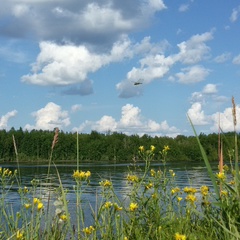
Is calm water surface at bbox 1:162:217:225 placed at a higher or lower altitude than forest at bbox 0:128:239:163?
lower

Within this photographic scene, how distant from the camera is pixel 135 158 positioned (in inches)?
165

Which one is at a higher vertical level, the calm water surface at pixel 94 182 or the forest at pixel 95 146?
the forest at pixel 95 146

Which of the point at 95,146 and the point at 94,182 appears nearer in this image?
the point at 94,182

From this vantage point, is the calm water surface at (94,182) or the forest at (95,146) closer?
the calm water surface at (94,182)

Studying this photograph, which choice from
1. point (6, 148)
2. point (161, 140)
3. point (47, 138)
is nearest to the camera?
point (6, 148)

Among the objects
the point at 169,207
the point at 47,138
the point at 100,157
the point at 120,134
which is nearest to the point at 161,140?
the point at 120,134

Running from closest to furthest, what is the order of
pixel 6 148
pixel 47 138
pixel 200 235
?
pixel 200 235 → pixel 6 148 → pixel 47 138

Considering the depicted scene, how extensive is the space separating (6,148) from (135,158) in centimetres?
11078

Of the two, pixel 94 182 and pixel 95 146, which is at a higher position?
pixel 95 146

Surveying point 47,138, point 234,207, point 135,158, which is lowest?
point 234,207

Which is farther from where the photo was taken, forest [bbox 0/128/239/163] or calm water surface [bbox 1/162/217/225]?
forest [bbox 0/128/239/163]

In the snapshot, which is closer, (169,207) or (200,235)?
(200,235)

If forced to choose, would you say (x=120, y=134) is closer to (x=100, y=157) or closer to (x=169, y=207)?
(x=100, y=157)

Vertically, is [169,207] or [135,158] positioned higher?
[135,158]
